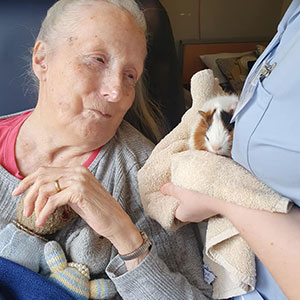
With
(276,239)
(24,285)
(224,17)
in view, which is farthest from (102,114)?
(224,17)

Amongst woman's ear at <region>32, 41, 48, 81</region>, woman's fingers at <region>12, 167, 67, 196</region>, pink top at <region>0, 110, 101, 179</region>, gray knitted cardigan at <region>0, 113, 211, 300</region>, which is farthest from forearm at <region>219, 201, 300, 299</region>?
woman's ear at <region>32, 41, 48, 81</region>

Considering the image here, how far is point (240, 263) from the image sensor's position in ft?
2.64

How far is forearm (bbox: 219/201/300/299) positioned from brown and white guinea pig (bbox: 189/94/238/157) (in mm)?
154

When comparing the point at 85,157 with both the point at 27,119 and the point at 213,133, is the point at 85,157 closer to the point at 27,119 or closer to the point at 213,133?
the point at 27,119

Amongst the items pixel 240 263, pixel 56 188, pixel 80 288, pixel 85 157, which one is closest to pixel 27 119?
pixel 85 157

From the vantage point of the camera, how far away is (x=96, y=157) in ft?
3.70

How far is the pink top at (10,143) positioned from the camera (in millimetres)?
1138

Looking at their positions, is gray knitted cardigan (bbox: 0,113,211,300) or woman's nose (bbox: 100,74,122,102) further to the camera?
woman's nose (bbox: 100,74,122,102)

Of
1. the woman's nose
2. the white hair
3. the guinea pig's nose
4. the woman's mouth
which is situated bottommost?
the woman's mouth

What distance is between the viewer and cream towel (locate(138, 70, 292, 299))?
698 millimetres

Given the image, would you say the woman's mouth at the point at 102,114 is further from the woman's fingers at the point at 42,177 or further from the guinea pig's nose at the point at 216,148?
the guinea pig's nose at the point at 216,148

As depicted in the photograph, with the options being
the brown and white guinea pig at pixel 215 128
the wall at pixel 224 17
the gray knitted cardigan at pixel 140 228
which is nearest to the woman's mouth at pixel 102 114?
the gray knitted cardigan at pixel 140 228

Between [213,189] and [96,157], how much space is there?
1.63 ft

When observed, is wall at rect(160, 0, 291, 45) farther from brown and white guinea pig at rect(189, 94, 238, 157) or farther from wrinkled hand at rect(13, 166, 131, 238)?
wrinkled hand at rect(13, 166, 131, 238)
